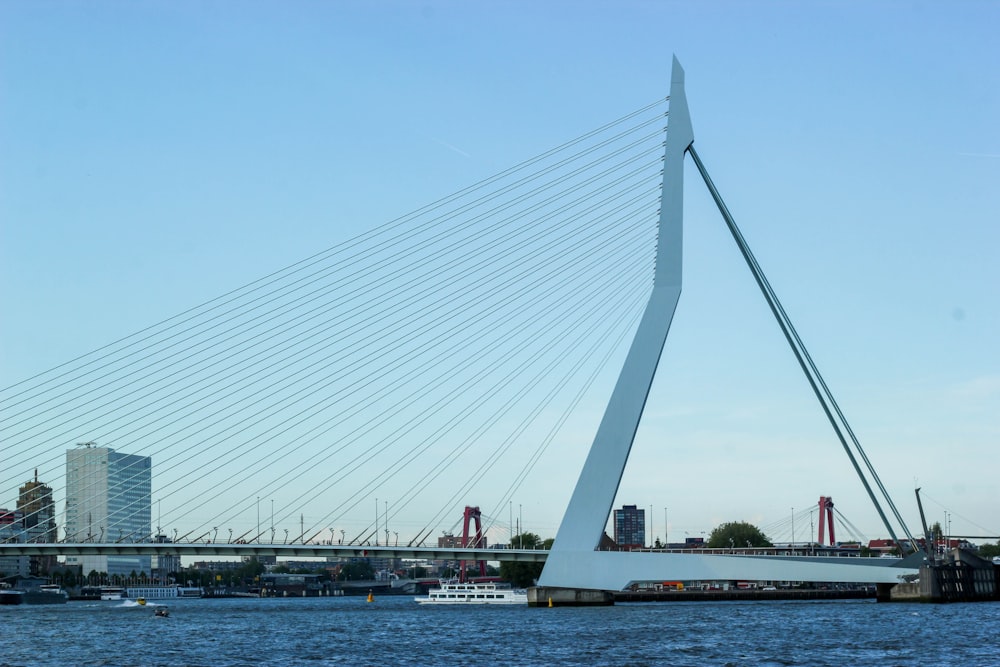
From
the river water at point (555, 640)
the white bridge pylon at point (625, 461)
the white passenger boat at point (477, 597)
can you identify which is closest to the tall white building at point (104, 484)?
the river water at point (555, 640)

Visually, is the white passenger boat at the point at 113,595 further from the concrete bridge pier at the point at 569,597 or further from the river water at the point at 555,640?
the concrete bridge pier at the point at 569,597

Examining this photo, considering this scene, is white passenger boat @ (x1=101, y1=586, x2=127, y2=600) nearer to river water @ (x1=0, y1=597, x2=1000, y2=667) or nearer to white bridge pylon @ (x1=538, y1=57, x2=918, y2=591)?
river water @ (x1=0, y1=597, x2=1000, y2=667)

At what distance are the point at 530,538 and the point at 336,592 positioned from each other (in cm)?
6325

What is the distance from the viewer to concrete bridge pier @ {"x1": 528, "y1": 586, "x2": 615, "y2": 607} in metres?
47.2

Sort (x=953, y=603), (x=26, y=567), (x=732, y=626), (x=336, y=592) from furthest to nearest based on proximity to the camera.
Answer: (x=336, y=592) < (x=26, y=567) < (x=953, y=603) < (x=732, y=626)

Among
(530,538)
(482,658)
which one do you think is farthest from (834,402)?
(530,538)

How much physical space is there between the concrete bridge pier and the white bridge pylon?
87cm

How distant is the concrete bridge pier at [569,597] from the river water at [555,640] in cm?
45

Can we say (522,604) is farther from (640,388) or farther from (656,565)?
(640,388)

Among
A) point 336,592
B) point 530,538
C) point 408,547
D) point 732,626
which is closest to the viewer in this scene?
point 732,626

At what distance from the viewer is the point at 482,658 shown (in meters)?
30.6

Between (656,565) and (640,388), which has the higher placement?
(640,388)

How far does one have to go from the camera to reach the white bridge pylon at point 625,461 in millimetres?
44344

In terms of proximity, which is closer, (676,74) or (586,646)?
(586,646)
